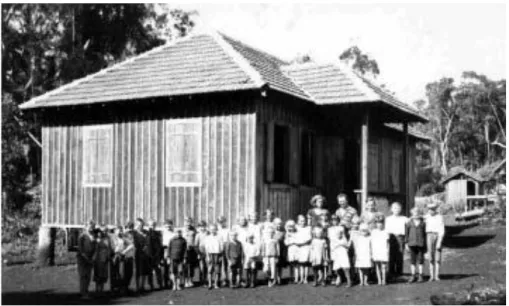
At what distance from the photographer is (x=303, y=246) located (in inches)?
535

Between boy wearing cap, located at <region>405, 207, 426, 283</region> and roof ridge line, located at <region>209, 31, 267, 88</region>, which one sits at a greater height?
roof ridge line, located at <region>209, 31, 267, 88</region>

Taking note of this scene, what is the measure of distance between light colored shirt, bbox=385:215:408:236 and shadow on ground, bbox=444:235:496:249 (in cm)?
649

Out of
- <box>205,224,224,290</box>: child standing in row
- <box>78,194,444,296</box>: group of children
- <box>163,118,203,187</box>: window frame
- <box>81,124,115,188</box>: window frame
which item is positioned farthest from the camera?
<box>81,124,115,188</box>: window frame

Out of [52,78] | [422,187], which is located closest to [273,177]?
[52,78]

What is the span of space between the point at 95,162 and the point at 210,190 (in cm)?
371

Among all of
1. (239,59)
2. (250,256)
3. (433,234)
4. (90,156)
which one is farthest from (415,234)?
(90,156)

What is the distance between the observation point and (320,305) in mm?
11156

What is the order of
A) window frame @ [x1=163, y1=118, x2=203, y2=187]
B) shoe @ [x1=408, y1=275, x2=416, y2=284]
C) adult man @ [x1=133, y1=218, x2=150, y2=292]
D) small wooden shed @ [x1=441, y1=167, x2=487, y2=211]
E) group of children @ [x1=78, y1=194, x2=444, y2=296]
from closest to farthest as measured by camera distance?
shoe @ [x1=408, y1=275, x2=416, y2=284], group of children @ [x1=78, y1=194, x2=444, y2=296], adult man @ [x1=133, y1=218, x2=150, y2=292], window frame @ [x1=163, y1=118, x2=203, y2=187], small wooden shed @ [x1=441, y1=167, x2=487, y2=211]

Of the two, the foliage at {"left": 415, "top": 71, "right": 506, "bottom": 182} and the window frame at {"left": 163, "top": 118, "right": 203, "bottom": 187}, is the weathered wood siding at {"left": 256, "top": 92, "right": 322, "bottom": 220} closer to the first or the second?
the window frame at {"left": 163, "top": 118, "right": 203, "bottom": 187}

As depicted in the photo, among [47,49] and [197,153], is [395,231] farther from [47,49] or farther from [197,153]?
[47,49]

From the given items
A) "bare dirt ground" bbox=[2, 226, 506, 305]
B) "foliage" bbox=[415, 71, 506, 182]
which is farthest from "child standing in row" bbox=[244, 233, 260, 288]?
"foliage" bbox=[415, 71, 506, 182]

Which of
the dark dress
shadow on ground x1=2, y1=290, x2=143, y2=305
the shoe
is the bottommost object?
shadow on ground x1=2, y1=290, x2=143, y2=305

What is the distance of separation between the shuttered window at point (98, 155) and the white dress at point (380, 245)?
7.78 m

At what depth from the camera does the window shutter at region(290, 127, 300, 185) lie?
685 inches
